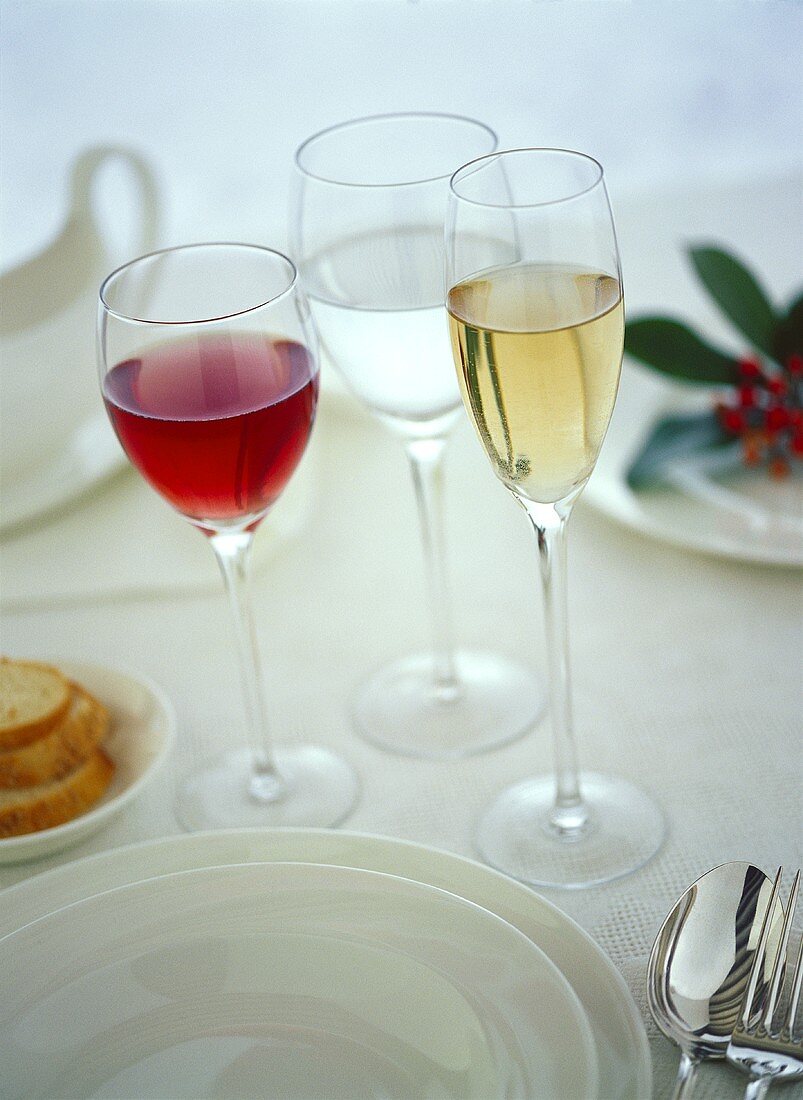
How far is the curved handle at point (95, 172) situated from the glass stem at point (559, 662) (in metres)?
0.64

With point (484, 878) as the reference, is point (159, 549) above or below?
below

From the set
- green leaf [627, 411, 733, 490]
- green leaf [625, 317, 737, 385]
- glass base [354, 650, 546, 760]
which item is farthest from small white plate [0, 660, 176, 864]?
green leaf [625, 317, 737, 385]

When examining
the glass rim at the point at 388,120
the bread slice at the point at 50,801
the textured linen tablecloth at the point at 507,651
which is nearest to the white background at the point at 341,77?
the textured linen tablecloth at the point at 507,651

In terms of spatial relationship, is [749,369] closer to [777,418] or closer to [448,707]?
[777,418]

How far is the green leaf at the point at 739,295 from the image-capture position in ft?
4.18

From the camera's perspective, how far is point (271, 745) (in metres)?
0.99

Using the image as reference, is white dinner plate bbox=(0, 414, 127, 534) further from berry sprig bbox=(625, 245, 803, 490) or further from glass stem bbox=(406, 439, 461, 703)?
berry sprig bbox=(625, 245, 803, 490)

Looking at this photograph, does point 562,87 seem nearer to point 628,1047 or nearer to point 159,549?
point 159,549

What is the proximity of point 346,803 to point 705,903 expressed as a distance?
0.30m

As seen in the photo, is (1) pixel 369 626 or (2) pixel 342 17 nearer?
(1) pixel 369 626

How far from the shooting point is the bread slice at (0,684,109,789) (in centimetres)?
85

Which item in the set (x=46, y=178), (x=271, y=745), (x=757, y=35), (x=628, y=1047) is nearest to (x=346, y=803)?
(x=271, y=745)

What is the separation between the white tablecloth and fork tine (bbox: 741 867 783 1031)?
4cm

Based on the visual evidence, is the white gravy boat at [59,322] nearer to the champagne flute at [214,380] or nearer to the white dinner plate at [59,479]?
the white dinner plate at [59,479]
